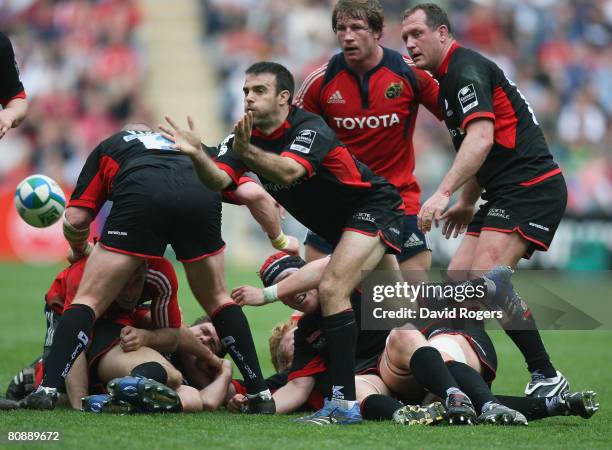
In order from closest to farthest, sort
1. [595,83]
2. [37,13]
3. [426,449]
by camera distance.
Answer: [426,449]
[595,83]
[37,13]

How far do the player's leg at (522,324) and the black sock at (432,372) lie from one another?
838 millimetres

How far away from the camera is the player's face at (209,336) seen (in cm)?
677

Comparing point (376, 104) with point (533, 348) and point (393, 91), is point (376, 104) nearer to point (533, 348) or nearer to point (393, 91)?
point (393, 91)

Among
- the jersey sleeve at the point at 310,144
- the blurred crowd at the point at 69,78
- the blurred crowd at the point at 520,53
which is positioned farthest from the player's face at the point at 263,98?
the blurred crowd at the point at 69,78

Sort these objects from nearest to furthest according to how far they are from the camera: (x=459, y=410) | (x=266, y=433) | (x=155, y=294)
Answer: (x=266, y=433) → (x=459, y=410) → (x=155, y=294)

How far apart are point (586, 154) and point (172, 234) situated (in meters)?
13.3

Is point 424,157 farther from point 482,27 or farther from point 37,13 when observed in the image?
point 37,13

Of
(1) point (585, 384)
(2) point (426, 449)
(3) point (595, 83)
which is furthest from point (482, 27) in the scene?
(2) point (426, 449)

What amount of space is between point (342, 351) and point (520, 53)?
14.6m

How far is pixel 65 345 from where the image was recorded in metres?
5.87

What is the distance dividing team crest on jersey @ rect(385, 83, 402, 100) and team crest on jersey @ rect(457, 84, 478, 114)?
41.4 inches

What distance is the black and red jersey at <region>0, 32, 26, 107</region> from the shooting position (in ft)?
22.2

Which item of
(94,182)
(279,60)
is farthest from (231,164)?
(279,60)

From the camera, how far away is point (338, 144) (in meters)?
6.13
